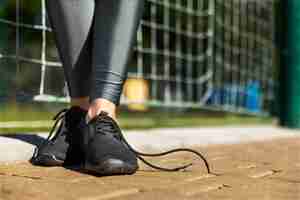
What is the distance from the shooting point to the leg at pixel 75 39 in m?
1.88

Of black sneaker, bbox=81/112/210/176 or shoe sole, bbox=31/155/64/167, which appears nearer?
black sneaker, bbox=81/112/210/176

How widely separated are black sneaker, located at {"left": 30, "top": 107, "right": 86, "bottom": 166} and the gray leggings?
0.06m

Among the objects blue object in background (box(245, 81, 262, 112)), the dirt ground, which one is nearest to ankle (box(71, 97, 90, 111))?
the dirt ground

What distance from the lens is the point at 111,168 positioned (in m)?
1.67

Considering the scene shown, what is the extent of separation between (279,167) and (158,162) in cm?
38

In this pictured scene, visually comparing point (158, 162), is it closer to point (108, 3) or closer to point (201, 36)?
point (108, 3)

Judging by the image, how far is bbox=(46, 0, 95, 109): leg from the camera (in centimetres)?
188

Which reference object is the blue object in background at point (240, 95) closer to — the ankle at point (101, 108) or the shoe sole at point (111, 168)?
the ankle at point (101, 108)

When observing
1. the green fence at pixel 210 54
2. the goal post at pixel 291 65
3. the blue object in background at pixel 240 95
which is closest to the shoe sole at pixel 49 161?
the green fence at pixel 210 54

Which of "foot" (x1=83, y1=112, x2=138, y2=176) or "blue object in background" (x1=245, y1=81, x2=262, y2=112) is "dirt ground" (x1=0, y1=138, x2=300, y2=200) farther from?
"blue object in background" (x1=245, y1=81, x2=262, y2=112)

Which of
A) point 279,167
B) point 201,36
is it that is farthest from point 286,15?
point 279,167

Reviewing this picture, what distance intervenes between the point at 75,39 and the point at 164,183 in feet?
1.78

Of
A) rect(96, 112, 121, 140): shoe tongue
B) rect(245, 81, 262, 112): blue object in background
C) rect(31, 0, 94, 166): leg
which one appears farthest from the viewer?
rect(245, 81, 262, 112): blue object in background

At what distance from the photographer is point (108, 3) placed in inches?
72.6
